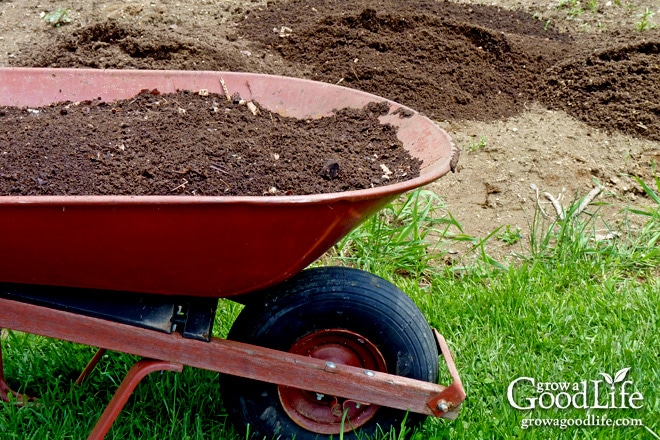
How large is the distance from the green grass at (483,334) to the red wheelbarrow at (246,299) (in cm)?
24

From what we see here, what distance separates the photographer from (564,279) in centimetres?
320

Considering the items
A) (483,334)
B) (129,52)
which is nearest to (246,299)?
(483,334)

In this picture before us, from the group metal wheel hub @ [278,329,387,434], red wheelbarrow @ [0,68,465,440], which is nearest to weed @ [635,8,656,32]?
red wheelbarrow @ [0,68,465,440]

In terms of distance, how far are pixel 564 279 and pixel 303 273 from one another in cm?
146

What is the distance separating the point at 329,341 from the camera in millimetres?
2230

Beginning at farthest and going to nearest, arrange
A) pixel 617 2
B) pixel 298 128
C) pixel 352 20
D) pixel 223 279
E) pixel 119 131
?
pixel 617 2
pixel 352 20
pixel 298 128
pixel 119 131
pixel 223 279

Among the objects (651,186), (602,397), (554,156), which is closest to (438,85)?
(554,156)

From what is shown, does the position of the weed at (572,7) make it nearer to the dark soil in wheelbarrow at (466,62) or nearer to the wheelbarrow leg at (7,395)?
the dark soil in wheelbarrow at (466,62)

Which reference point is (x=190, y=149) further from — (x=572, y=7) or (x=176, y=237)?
(x=572, y=7)

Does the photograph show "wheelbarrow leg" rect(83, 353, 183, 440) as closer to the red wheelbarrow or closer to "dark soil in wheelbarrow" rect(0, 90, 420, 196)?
the red wheelbarrow

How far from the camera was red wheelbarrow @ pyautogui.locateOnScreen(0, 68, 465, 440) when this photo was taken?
1853 mm

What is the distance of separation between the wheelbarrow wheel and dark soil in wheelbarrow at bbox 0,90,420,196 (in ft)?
0.99

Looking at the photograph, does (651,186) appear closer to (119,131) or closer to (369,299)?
(369,299)

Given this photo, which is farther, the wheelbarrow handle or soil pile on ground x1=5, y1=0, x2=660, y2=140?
soil pile on ground x1=5, y1=0, x2=660, y2=140
